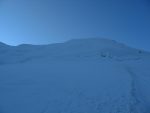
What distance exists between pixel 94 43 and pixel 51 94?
21.3 m

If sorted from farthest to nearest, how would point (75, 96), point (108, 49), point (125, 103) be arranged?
1. point (108, 49)
2. point (75, 96)
3. point (125, 103)

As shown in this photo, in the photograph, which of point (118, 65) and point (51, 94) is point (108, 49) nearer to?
point (118, 65)

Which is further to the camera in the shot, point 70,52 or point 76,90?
point 70,52

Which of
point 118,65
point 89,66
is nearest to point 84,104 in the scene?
point 89,66

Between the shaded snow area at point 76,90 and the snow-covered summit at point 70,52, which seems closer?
the shaded snow area at point 76,90

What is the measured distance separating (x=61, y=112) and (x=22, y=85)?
3971 millimetres

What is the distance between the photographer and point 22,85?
41.0ft

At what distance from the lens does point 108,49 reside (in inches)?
1123

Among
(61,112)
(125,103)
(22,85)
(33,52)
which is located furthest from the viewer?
(33,52)

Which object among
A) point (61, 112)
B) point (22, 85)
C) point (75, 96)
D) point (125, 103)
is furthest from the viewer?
point (22, 85)

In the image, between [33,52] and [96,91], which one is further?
[33,52]

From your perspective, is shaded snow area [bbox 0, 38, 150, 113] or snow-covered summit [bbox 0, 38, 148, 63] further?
snow-covered summit [bbox 0, 38, 148, 63]

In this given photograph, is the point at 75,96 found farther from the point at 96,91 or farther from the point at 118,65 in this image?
the point at 118,65

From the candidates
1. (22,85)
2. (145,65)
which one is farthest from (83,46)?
(22,85)
